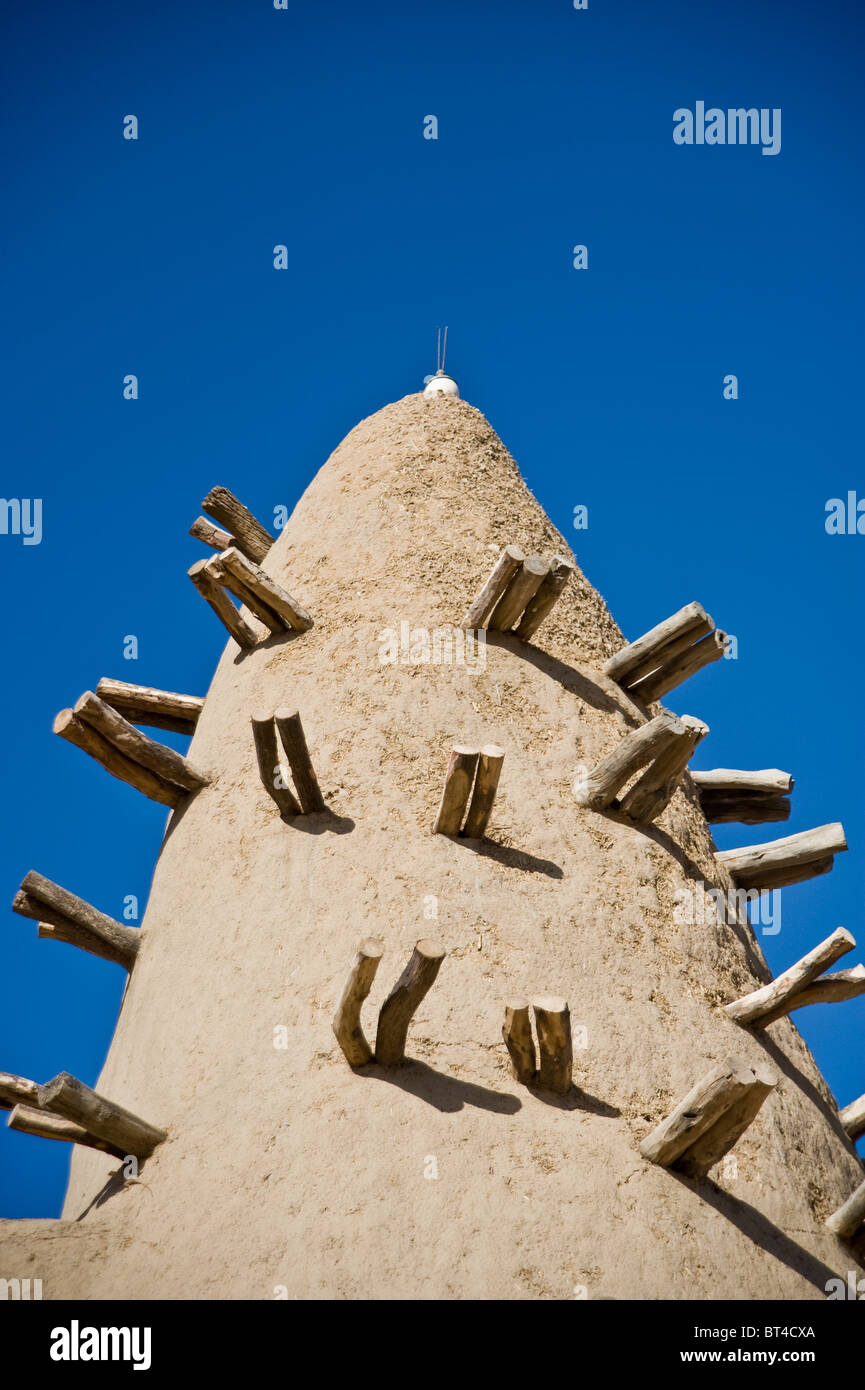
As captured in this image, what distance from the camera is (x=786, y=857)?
8.34m

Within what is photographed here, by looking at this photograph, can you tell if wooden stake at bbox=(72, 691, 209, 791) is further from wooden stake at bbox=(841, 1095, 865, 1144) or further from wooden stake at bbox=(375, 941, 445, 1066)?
wooden stake at bbox=(841, 1095, 865, 1144)

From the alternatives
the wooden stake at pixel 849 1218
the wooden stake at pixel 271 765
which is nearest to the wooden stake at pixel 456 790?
the wooden stake at pixel 271 765

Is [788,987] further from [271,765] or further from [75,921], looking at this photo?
[75,921]

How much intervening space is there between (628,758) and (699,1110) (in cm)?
233

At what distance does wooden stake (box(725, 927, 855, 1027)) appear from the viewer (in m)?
6.51

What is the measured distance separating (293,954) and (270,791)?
105 cm

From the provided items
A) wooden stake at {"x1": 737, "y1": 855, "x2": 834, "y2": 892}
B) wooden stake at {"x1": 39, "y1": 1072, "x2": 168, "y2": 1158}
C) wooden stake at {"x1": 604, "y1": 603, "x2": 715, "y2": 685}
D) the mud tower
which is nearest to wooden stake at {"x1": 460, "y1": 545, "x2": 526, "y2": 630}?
the mud tower

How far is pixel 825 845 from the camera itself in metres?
8.23

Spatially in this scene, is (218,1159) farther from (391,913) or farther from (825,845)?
(825,845)

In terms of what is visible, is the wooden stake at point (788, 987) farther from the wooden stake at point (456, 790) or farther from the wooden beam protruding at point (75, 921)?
the wooden beam protruding at point (75, 921)

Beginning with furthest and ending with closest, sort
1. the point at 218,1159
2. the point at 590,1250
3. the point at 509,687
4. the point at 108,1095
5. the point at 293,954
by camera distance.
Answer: the point at 509,687 < the point at 108,1095 < the point at 293,954 < the point at 218,1159 < the point at 590,1250

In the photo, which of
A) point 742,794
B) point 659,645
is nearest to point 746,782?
point 742,794

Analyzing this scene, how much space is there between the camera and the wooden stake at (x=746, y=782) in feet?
30.1
